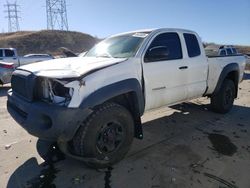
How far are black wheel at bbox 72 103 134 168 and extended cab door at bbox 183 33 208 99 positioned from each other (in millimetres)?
2018

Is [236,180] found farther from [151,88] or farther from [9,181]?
[9,181]

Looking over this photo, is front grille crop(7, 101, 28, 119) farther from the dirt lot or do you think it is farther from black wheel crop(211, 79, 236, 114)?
black wheel crop(211, 79, 236, 114)

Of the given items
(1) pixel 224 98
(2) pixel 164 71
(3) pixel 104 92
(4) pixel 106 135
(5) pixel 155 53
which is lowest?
(1) pixel 224 98

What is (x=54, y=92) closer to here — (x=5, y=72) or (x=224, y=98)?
(x=224, y=98)

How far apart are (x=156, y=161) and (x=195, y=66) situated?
7.77 feet

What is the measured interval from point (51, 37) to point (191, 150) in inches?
1988

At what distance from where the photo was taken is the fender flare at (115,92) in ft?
11.6

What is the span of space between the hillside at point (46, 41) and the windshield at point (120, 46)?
3954cm

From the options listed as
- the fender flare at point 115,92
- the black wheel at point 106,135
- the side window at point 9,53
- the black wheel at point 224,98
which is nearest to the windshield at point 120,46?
the fender flare at point 115,92

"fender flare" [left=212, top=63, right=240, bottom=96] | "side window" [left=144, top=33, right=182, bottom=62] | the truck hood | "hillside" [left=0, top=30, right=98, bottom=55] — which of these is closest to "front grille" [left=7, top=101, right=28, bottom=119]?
the truck hood

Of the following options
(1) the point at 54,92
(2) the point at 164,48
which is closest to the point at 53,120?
(1) the point at 54,92

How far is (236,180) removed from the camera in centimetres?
373

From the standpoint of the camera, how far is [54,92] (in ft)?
11.8

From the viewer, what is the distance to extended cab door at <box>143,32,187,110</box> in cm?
459
